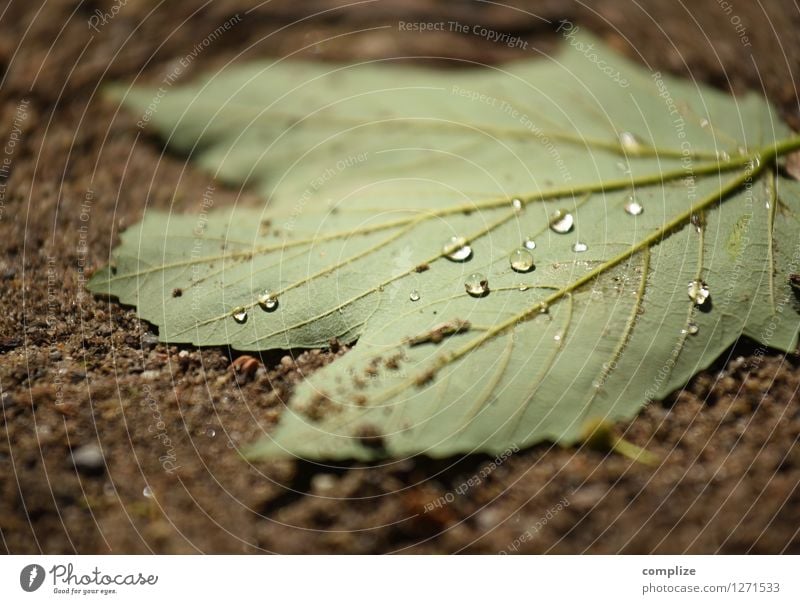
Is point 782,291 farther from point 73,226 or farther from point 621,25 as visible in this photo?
point 73,226

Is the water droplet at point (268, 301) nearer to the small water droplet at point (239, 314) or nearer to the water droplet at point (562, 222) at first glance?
the small water droplet at point (239, 314)

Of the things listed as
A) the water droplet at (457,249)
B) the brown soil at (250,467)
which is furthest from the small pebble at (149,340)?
the water droplet at (457,249)
